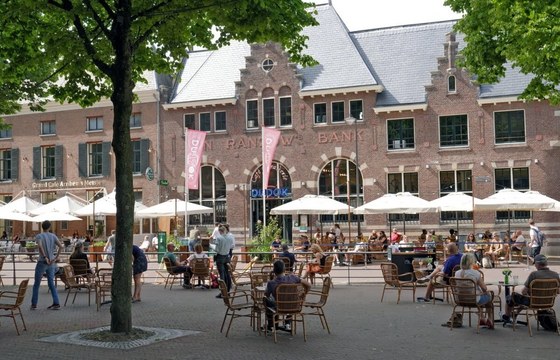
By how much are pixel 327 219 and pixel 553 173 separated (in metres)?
10.8

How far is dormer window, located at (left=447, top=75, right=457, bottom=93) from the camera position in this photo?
33.0m

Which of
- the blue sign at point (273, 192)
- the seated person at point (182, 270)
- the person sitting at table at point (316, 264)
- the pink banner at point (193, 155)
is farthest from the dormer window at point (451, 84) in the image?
the seated person at point (182, 270)

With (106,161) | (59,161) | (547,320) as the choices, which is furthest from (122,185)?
(59,161)

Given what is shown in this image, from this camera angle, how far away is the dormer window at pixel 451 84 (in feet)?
108

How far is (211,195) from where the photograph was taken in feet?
123

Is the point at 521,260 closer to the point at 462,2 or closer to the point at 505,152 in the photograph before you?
the point at 505,152

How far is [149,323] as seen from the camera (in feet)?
41.1

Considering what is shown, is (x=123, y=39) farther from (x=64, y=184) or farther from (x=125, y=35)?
(x=64, y=184)

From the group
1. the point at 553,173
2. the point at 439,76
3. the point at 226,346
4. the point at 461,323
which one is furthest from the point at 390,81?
the point at 226,346

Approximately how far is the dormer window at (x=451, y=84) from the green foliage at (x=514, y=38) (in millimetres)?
12860

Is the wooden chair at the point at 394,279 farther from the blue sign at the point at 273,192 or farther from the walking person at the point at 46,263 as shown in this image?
the blue sign at the point at 273,192

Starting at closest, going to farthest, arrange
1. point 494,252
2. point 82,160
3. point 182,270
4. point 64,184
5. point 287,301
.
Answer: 1. point 287,301
2. point 182,270
3. point 494,252
4. point 82,160
5. point 64,184

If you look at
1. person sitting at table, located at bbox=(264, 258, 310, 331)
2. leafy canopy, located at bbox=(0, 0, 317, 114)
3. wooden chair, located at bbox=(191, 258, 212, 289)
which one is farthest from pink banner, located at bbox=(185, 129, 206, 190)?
person sitting at table, located at bbox=(264, 258, 310, 331)

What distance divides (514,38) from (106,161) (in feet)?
89.8
